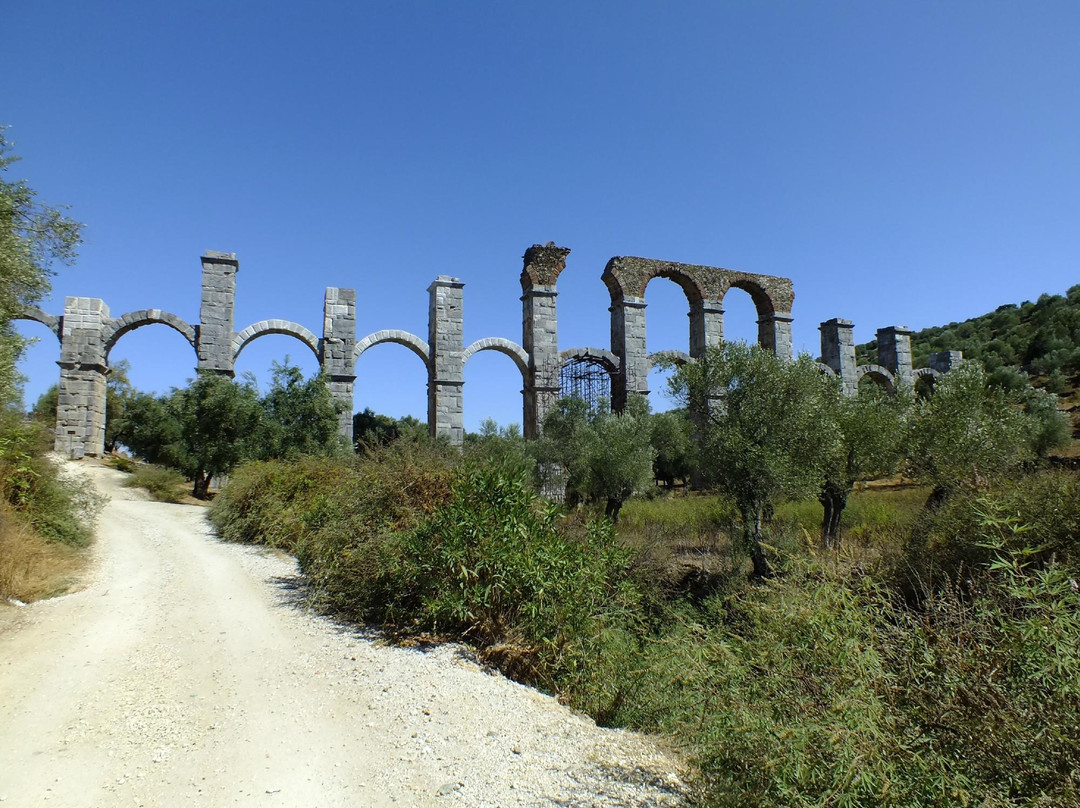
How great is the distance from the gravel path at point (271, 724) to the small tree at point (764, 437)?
333 inches

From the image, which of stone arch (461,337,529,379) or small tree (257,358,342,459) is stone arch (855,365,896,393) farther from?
small tree (257,358,342,459)

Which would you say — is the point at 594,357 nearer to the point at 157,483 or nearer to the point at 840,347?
the point at 840,347

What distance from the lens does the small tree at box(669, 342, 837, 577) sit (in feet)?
41.7

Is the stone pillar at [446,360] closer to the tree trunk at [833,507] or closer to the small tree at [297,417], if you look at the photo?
the small tree at [297,417]

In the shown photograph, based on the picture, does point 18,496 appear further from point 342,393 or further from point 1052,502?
point 1052,502

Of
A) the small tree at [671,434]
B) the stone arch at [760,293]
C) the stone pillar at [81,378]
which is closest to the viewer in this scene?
the stone pillar at [81,378]

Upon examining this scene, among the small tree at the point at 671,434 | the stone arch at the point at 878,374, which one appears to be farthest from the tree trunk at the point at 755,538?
the stone arch at the point at 878,374

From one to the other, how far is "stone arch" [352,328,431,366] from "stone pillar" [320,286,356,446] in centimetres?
22

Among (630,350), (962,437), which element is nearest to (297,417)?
(630,350)

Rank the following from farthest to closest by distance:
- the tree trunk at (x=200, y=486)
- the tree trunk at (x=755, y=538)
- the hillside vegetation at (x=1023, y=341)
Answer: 1. the hillside vegetation at (x=1023, y=341)
2. the tree trunk at (x=200, y=486)
3. the tree trunk at (x=755, y=538)

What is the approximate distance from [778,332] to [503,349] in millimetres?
10553

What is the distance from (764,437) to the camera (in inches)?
516

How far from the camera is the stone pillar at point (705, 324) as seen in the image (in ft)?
76.8

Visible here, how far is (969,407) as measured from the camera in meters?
14.3
